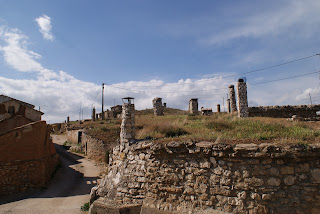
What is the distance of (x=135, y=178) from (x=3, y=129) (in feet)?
46.1

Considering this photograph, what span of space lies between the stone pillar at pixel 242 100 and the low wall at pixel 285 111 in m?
0.82

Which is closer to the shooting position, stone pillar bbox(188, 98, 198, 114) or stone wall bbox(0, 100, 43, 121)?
stone wall bbox(0, 100, 43, 121)

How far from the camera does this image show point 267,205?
15.7 feet

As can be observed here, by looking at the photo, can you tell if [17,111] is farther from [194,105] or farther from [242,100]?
[242,100]

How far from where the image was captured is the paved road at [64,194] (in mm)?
8750

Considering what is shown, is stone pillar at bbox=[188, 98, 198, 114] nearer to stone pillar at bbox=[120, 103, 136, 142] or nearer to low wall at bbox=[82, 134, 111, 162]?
low wall at bbox=[82, 134, 111, 162]

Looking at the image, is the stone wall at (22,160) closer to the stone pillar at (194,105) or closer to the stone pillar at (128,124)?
the stone pillar at (128,124)

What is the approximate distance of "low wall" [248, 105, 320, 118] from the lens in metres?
16.3

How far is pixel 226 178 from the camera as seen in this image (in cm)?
521

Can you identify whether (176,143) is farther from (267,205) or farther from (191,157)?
(267,205)

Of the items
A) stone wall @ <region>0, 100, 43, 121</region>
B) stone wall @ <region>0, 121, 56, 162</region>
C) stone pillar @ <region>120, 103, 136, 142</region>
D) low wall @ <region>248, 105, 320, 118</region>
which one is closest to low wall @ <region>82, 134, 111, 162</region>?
stone wall @ <region>0, 100, 43, 121</region>

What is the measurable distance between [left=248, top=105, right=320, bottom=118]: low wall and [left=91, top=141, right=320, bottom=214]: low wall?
12.8 metres

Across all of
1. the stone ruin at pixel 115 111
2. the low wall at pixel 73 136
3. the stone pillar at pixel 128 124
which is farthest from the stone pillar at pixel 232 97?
the stone ruin at pixel 115 111

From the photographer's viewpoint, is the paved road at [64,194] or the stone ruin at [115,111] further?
the stone ruin at [115,111]
